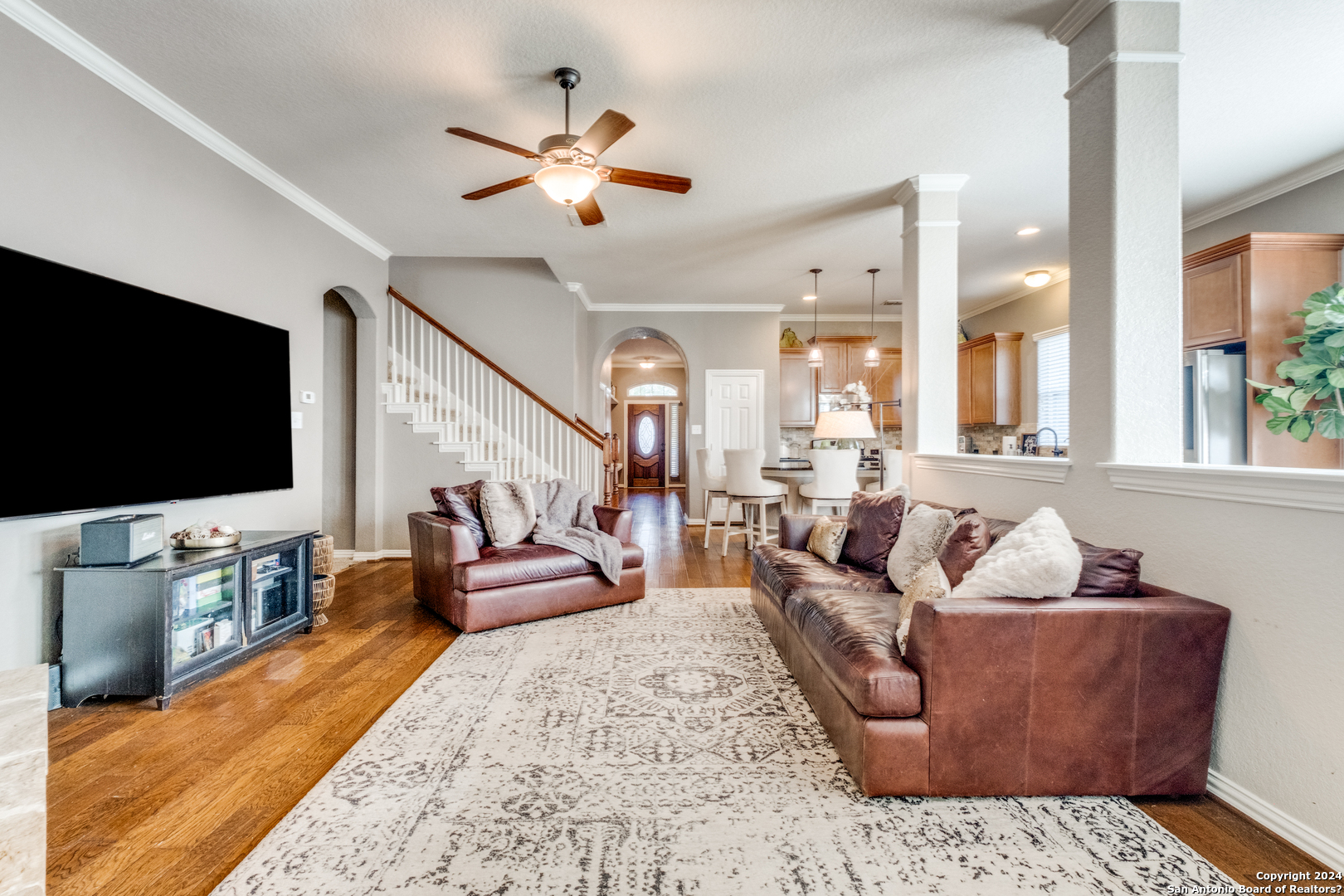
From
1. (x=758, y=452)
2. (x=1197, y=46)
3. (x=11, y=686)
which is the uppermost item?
(x=1197, y=46)

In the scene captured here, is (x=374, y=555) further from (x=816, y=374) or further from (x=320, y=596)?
(x=816, y=374)

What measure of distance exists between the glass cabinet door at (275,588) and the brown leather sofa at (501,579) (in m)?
0.71

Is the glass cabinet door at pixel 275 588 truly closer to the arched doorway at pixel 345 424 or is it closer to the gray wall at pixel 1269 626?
the arched doorway at pixel 345 424

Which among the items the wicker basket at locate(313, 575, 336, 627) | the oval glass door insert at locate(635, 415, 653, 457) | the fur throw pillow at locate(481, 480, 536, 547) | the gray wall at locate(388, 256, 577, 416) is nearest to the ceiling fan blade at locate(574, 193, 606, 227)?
the fur throw pillow at locate(481, 480, 536, 547)

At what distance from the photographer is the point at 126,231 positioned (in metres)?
2.90

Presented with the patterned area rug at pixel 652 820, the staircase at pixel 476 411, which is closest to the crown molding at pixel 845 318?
the staircase at pixel 476 411

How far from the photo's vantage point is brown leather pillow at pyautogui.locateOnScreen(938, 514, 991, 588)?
2314 millimetres

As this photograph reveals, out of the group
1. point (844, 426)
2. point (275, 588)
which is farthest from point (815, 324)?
point (275, 588)

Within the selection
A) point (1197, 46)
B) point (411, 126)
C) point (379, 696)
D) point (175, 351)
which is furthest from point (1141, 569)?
point (175, 351)

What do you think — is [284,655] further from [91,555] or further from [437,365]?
[437,365]

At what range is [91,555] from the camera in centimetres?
252

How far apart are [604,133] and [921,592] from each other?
2370 mm

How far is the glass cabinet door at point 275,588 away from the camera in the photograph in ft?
10.1

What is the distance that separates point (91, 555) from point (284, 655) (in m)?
0.98
